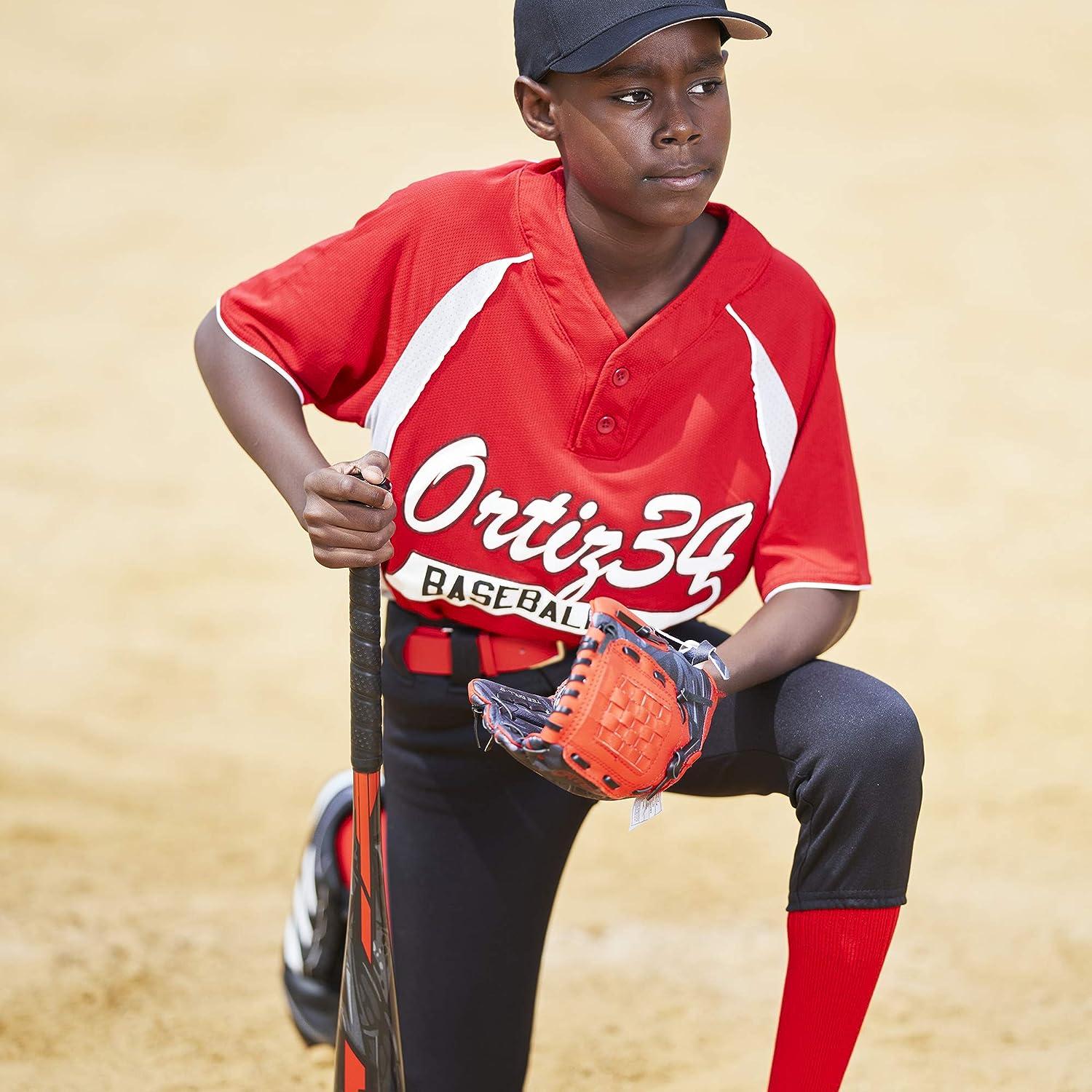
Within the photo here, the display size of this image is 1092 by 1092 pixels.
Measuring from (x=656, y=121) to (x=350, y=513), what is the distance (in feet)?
2.13

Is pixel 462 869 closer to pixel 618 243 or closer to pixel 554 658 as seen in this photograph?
pixel 554 658

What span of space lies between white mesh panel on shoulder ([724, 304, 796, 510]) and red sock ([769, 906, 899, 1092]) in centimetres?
64

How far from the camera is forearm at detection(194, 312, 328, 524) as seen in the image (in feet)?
7.04

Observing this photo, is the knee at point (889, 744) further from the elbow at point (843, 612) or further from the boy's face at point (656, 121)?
the boy's face at point (656, 121)

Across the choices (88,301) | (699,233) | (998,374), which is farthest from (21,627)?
(998,374)

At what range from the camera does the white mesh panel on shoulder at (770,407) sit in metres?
2.24

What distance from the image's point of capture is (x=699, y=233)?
2320mm

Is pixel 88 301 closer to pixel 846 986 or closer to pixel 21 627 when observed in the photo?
pixel 21 627

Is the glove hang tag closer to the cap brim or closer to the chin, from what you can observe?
the chin

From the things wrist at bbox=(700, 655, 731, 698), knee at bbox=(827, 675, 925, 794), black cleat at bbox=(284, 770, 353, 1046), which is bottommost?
black cleat at bbox=(284, 770, 353, 1046)

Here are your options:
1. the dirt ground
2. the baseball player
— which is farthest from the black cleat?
the baseball player

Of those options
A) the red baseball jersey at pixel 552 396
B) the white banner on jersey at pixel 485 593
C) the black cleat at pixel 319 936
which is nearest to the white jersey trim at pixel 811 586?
the red baseball jersey at pixel 552 396

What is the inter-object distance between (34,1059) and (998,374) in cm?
465

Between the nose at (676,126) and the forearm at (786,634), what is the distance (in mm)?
645
